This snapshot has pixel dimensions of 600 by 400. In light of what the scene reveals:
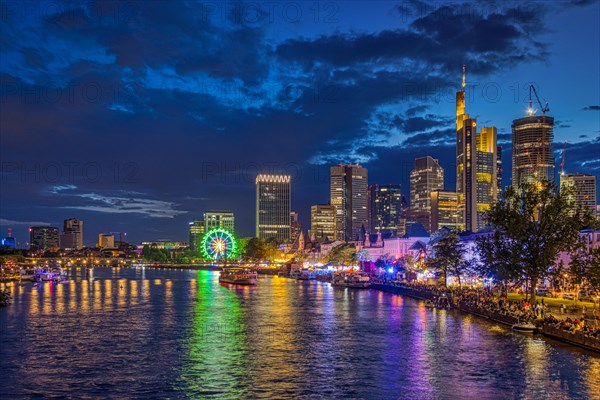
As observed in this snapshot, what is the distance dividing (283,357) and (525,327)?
28.7m

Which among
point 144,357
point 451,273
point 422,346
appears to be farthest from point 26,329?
point 451,273

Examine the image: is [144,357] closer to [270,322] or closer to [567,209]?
[270,322]

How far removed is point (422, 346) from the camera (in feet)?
218

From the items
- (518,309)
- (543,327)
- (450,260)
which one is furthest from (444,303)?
(543,327)

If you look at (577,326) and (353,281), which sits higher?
(577,326)

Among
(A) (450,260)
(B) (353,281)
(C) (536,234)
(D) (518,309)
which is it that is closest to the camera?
(D) (518,309)

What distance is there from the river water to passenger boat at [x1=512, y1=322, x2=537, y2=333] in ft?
5.29

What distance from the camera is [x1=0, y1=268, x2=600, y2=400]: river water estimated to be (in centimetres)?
4769

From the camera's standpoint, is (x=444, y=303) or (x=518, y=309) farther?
(x=444, y=303)

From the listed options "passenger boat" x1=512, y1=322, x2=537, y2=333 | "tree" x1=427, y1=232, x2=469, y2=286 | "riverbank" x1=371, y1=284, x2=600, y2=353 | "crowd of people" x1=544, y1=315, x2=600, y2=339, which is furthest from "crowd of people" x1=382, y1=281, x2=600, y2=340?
"tree" x1=427, y1=232, x2=469, y2=286

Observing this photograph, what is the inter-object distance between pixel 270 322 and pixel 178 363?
30.5 meters

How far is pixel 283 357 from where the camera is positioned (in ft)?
200

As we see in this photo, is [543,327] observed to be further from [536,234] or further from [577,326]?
[536,234]

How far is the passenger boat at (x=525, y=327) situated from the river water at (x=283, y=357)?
5.29 feet
